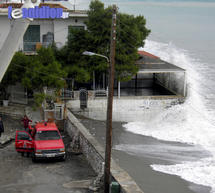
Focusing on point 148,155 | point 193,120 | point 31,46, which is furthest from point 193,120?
point 31,46

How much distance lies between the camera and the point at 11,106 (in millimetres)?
29156

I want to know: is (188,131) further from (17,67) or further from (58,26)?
(58,26)

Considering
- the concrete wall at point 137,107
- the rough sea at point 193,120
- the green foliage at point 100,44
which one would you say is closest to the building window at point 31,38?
the green foliage at point 100,44

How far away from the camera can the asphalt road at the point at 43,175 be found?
47.8ft

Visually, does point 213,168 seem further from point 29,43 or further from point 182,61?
point 182,61

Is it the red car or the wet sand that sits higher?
the red car

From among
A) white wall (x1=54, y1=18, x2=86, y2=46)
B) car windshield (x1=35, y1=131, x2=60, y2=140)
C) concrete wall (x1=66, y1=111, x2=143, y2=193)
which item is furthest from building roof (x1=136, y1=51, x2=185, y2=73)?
car windshield (x1=35, y1=131, x2=60, y2=140)

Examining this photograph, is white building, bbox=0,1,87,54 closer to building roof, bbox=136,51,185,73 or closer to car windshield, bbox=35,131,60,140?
building roof, bbox=136,51,185,73

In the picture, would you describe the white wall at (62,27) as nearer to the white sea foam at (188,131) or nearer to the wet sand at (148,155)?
the wet sand at (148,155)

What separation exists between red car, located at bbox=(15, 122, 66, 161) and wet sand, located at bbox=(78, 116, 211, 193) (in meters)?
4.49

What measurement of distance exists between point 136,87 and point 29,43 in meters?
12.2

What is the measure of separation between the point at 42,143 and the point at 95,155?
3094mm

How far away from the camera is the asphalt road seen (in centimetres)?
1455

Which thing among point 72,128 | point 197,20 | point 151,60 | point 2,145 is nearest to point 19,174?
point 2,145
